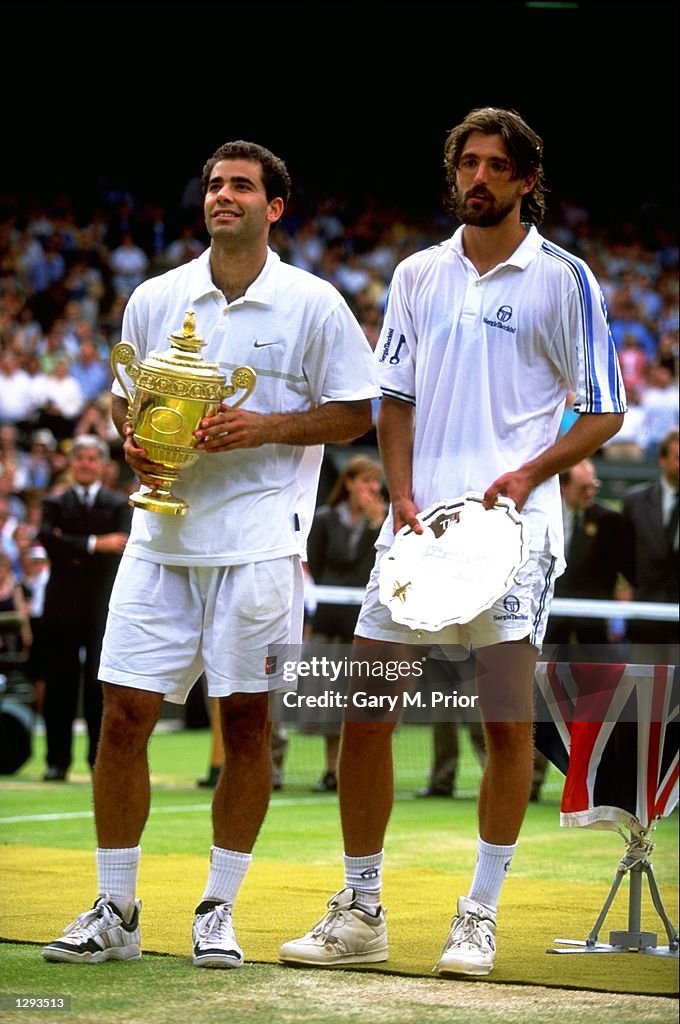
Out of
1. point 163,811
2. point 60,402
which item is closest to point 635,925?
point 163,811

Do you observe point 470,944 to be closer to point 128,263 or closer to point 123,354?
point 123,354

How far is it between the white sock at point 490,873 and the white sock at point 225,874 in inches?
26.3

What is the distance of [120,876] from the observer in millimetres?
4812

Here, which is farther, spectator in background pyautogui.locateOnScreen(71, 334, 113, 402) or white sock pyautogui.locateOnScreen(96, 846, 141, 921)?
spectator in background pyautogui.locateOnScreen(71, 334, 113, 402)

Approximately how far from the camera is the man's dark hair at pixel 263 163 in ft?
16.5

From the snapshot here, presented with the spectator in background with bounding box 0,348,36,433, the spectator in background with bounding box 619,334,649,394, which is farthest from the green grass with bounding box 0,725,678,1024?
the spectator in background with bounding box 619,334,649,394

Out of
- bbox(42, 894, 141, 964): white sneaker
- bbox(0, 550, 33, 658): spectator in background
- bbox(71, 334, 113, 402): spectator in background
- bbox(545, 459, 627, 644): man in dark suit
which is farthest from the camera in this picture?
bbox(71, 334, 113, 402): spectator in background

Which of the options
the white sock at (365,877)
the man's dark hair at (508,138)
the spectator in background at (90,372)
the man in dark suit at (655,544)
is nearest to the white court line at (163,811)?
the man in dark suit at (655,544)

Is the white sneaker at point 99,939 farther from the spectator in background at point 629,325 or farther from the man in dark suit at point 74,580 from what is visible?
the spectator in background at point 629,325

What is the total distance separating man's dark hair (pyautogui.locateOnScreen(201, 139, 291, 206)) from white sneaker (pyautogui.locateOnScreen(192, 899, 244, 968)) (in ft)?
6.92

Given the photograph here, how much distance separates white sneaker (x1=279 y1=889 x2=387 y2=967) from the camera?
15.5ft

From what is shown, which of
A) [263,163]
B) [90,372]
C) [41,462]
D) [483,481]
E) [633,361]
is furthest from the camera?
[633,361]

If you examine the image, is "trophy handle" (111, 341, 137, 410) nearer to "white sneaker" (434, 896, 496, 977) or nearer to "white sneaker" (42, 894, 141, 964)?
"white sneaker" (42, 894, 141, 964)

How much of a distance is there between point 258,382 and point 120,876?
1491 millimetres
